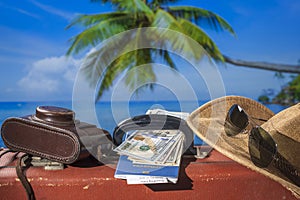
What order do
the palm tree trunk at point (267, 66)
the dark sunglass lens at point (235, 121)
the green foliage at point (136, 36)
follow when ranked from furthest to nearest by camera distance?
the palm tree trunk at point (267, 66) → the green foliage at point (136, 36) → the dark sunglass lens at point (235, 121)

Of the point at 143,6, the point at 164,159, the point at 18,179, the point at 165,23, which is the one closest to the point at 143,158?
the point at 164,159

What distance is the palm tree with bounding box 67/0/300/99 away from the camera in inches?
291

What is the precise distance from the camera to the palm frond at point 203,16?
8.55m

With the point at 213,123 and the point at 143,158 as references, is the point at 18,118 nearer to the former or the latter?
the point at 143,158

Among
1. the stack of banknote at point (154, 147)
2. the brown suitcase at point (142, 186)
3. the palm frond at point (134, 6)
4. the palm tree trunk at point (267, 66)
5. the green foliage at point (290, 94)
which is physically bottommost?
the green foliage at point (290, 94)

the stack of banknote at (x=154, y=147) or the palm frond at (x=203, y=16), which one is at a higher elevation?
the stack of banknote at (x=154, y=147)

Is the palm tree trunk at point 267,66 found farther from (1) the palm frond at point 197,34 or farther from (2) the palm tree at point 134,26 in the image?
(1) the palm frond at point 197,34

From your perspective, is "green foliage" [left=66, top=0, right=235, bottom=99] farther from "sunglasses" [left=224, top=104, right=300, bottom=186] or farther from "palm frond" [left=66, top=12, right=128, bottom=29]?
"sunglasses" [left=224, top=104, right=300, bottom=186]

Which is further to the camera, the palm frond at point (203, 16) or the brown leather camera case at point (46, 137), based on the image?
the palm frond at point (203, 16)

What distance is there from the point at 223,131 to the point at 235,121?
0.06m

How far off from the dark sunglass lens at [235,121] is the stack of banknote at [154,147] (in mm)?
155

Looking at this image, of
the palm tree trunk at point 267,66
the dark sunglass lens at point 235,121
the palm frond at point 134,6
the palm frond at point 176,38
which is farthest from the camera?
the palm tree trunk at point 267,66

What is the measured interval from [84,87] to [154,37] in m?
7.20

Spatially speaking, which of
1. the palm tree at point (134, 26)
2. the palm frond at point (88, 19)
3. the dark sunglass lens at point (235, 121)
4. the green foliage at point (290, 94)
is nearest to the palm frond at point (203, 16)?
the palm tree at point (134, 26)
